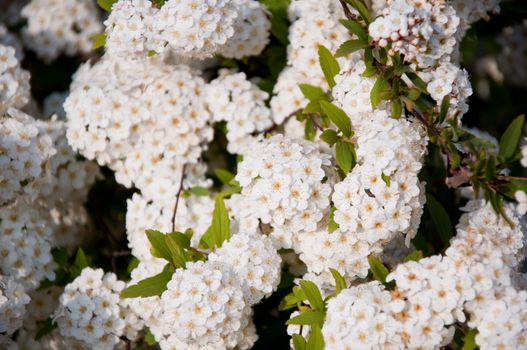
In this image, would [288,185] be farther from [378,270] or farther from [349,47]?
[349,47]

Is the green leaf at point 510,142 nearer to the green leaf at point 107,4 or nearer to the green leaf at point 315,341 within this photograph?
the green leaf at point 315,341

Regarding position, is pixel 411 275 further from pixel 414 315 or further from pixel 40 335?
pixel 40 335

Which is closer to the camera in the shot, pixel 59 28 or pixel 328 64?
pixel 328 64

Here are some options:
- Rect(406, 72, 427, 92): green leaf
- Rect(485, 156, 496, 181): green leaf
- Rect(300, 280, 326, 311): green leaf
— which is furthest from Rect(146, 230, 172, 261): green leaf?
Rect(485, 156, 496, 181): green leaf

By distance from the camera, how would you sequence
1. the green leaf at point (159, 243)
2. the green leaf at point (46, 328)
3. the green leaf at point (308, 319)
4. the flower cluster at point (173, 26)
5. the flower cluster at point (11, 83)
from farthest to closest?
the flower cluster at point (11, 83) → the green leaf at point (46, 328) → the flower cluster at point (173, 26) → the green leaf at point (159, 243) → the green leaf at point (308, 319)

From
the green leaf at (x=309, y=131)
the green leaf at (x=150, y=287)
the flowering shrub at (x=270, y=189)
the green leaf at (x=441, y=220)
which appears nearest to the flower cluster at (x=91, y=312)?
the flowering shrub at (x=270, y=189)

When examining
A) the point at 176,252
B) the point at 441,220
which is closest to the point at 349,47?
the point at 441,220

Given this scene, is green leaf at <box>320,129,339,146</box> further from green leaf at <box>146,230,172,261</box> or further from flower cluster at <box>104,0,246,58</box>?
green leaf at <box>146,230,172,261</box>
